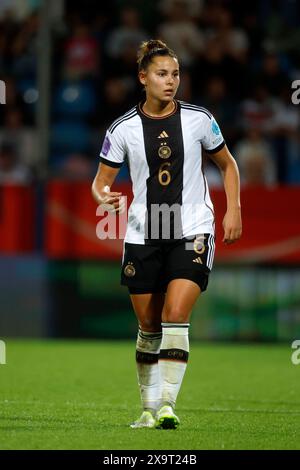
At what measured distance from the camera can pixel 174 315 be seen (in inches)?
274

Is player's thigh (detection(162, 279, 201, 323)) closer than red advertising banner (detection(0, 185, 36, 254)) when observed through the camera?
Yes

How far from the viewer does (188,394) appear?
31.4ft

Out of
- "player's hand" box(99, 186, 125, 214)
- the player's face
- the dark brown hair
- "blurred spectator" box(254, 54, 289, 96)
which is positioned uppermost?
"blurred spectator" box(254, 54, 289, 96)

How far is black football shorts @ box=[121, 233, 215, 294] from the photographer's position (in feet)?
23.3

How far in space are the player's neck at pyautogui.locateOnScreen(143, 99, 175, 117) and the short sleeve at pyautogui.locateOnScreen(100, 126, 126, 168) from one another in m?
0.24

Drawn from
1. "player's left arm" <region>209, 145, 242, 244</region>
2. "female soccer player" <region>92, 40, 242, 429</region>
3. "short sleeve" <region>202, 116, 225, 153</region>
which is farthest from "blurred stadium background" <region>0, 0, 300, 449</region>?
"short sleeve" <region>202, 116, 225, 153</region>

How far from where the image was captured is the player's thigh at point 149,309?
717 centimetres

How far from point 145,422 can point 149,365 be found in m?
0.38

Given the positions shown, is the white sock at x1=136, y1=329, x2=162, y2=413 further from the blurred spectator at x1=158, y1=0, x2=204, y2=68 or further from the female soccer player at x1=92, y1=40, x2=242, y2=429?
the blurred spectator at x1=158, y1=0, x2=204, y2=68

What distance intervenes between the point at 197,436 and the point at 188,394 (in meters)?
2.92

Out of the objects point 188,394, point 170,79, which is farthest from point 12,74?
point 170,79

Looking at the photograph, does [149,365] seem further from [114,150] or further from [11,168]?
[11,168]
